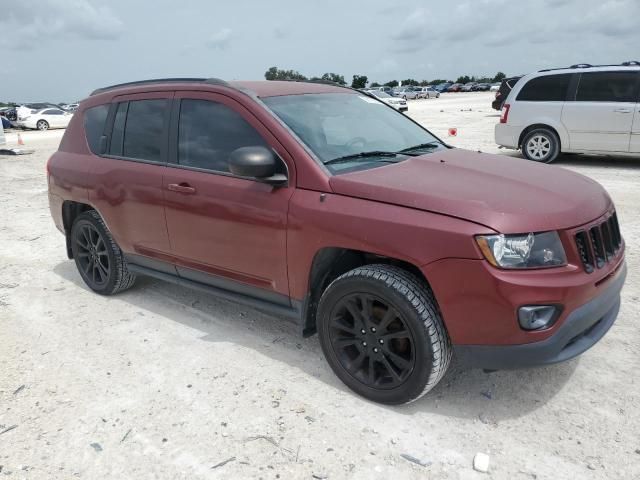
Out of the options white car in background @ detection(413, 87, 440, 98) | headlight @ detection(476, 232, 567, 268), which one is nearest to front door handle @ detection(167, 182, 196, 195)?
headlight @ detection(476, 232, 567, 268)

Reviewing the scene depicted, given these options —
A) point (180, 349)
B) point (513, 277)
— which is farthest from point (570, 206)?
point (180, 349)

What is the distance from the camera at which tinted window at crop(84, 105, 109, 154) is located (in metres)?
4.58

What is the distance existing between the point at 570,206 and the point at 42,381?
3.28 meters

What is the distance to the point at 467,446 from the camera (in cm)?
273

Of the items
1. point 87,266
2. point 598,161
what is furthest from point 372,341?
point 598,161

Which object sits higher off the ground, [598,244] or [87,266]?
[598,244]

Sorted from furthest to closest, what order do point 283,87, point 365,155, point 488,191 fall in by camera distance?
point 283,87 → point 365,155 → point 488,191

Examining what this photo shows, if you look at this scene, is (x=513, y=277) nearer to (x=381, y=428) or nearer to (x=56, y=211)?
(x=381, y=428)

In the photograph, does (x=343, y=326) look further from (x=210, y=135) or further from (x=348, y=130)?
(x=210, y=135)

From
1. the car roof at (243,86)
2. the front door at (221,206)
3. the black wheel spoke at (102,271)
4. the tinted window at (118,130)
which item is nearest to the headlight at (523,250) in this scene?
the front door at (221,206)

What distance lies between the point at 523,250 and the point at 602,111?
8.68m

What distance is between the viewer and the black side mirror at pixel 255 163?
3.10 meters

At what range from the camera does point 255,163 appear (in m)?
3.10

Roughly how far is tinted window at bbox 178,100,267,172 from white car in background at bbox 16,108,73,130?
29228 millimetres
